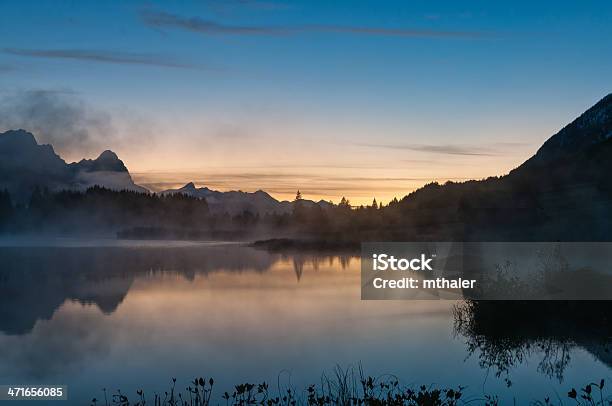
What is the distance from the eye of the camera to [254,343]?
96.2 ft

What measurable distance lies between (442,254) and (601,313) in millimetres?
44182

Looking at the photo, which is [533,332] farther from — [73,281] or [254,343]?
[73,281]

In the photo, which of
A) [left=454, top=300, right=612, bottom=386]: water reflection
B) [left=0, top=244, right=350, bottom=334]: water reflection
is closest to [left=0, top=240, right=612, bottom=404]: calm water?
[left=454, top=300, right=612, bottom=386]: water reflection

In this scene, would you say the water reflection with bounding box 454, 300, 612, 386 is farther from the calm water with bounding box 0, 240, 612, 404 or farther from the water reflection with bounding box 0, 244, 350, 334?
the water reflection with bounding box 0, 244, 350, 334

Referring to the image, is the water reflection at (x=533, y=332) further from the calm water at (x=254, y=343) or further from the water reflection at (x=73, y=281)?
the water reflection at (x=73, y=281)

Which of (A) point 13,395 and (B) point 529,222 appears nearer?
(A) point 13,395

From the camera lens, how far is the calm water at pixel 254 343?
72.7ft

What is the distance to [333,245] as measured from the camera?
415ft

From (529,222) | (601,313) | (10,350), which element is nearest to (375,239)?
(529,222)

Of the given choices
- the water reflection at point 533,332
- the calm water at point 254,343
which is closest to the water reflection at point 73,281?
the calm water at point 254,343

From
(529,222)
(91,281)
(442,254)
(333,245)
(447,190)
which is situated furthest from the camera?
(447,190)

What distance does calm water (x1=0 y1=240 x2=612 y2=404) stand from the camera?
72.7 ft

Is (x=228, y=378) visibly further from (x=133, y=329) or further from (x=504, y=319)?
(x=504, y=319)

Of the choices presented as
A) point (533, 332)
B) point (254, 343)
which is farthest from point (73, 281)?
point (533, 332)
